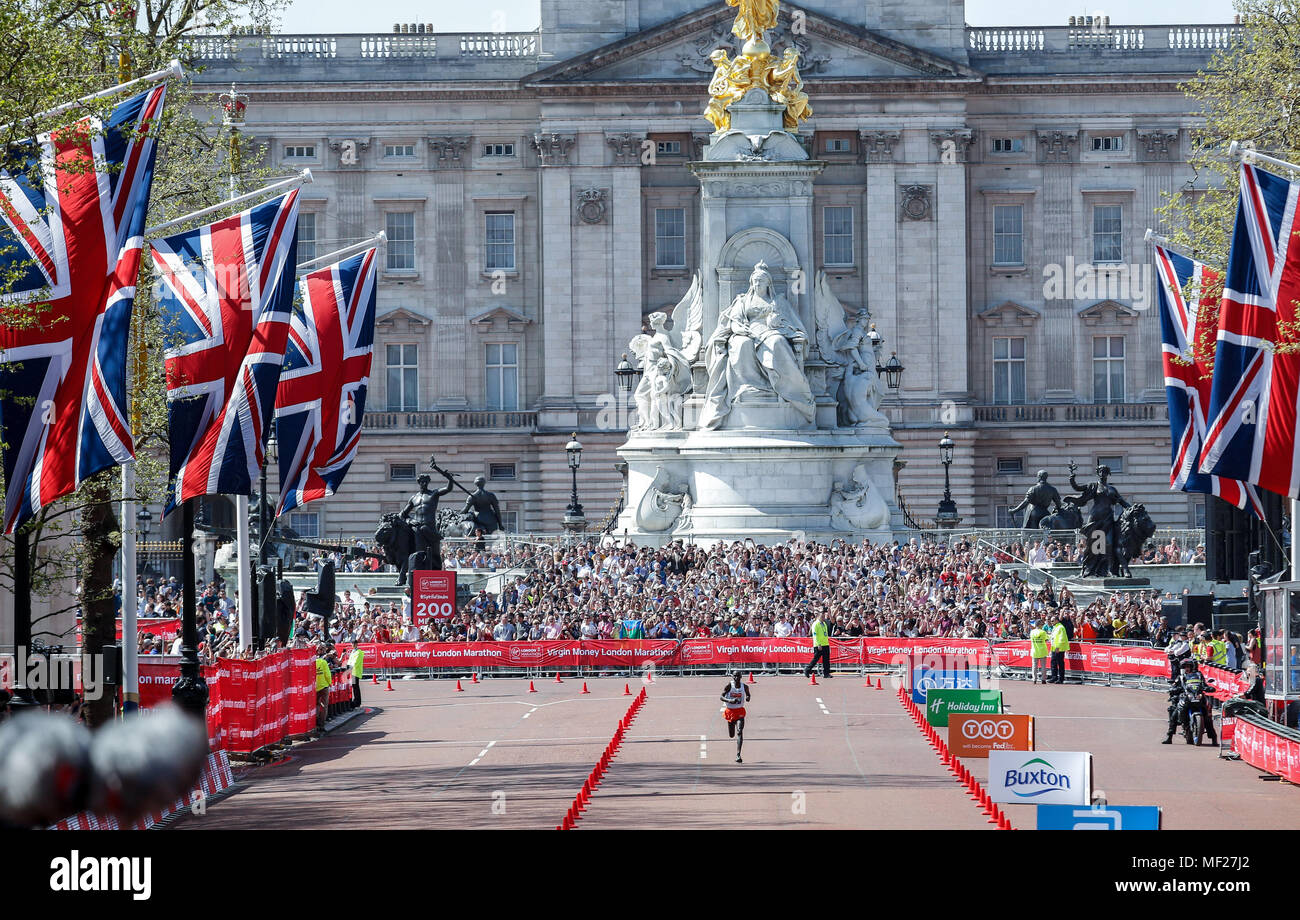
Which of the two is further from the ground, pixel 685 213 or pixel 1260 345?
pixel 685 213

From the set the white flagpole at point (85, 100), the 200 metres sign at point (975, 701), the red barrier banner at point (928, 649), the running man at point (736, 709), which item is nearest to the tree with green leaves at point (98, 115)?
the white flagpole at point (85, 100)

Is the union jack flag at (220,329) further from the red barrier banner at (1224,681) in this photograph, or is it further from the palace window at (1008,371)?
the palace window at (1008,371)

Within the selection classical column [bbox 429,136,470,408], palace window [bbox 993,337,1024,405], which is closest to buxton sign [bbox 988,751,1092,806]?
palace window [bbox 993,337,1024,405]

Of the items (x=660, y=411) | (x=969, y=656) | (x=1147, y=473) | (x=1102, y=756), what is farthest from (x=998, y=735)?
(x=1147, y=473)

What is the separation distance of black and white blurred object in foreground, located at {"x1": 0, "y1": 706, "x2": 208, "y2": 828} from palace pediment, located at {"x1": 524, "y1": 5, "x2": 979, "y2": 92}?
248 ft

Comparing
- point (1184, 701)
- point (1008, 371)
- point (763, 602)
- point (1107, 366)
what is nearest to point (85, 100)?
point (1184, 701)

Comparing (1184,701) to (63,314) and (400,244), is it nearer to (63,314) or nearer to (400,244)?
(63,314)

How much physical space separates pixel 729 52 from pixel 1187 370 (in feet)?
177

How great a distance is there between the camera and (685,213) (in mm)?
82562

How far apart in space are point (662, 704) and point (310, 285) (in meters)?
11.9

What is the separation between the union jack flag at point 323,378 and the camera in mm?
28188

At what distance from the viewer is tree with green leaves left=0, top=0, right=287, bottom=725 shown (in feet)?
67.1

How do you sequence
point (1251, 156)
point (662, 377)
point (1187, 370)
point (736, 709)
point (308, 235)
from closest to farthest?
point (1251, 156) < point (736, 709) < point (1187, 370) < point (662, 377) < point (308, 235)
